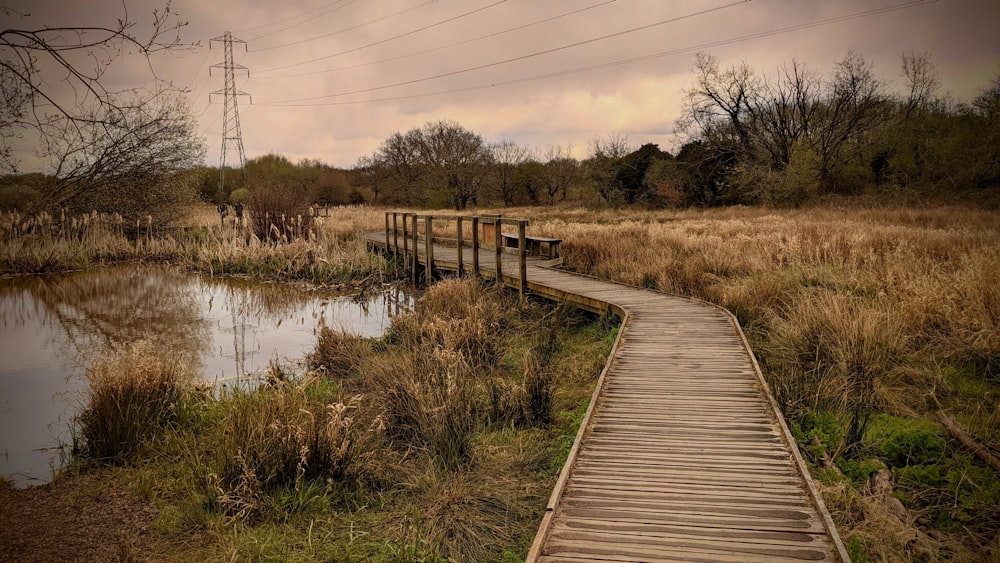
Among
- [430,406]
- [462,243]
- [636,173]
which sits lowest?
[430,406]

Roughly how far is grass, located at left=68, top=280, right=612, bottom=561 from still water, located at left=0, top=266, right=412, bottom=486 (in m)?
1.38

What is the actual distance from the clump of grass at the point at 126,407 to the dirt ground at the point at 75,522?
0.41 m

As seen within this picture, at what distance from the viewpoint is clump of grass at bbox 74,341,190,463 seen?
5.39 meters

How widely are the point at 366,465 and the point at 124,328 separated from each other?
8042 millimetres

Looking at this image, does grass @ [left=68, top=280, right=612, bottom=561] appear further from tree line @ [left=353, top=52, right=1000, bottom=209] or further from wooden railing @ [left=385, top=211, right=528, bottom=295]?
tree line @ [left=353, top=52, right=1000, bottom=209]

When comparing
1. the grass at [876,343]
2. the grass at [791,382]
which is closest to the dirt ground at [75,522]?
the grass at [791,382]

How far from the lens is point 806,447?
4.78m

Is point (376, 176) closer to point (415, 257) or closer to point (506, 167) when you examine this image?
point (506, 167)

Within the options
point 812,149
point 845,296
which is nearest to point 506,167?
point 812,149

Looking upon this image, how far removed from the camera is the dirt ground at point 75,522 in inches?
150

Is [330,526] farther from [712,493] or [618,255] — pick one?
[618,255]

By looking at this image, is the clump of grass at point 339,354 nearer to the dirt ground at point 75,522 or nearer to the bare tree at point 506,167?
the dirt ground at point 75,522

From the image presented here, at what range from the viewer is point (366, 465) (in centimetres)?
477

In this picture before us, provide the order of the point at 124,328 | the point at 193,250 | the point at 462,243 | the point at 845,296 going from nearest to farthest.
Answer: the point at 845,296, the point at 124,328, the point at 462,243, the point at 193,250
